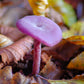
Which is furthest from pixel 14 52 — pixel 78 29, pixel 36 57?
pixel 78 29

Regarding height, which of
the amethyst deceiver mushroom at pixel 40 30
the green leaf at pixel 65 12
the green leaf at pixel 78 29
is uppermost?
the amethyst deceiver mushroom at pixel 40 30

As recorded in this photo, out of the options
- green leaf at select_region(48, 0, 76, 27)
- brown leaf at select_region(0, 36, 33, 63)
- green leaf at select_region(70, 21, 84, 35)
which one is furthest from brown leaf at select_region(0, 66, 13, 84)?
green leaf at select_region(48, 0, 76, 27)

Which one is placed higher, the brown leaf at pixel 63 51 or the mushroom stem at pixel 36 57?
the mushroom stem at pixel 36 57

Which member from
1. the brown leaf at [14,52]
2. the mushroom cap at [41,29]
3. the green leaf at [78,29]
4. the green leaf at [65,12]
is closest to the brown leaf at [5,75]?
the brown leaf at [14,52]

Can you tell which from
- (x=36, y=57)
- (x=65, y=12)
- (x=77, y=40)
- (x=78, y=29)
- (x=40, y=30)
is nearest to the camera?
(x=40, y=30)

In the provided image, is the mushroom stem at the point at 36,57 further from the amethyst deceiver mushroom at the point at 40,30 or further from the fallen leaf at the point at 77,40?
the fallen leaf at the point at 77,40

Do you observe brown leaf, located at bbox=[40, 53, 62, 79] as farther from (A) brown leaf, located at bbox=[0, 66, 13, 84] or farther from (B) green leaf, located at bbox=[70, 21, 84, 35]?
(B) green leaf, located at bbox=[70, 21, 84, 35]

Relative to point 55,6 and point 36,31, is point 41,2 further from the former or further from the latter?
point 55,6

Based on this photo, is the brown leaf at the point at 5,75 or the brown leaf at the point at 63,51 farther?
the brown leaf at the point at 63,51

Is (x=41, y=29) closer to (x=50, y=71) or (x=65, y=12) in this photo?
(x=50, y=71)

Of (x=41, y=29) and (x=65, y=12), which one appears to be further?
(x=65, y=12)
